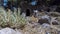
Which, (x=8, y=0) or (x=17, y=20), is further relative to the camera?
(x=8, y=0)

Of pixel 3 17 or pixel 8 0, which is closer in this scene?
pixel 3 17

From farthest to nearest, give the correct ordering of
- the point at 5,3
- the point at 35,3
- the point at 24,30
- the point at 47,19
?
1. the point at 35,3
2. the point at 5,3
3. the point at 47,19
4. the point at 24,30

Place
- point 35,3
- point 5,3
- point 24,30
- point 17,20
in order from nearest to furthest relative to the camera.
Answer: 1. point 24,30
2. point 17,20
3. point 5,3
4. point 35,3

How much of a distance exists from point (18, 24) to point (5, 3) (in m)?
3.50

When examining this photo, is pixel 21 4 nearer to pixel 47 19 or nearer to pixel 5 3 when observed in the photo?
pixel 5 3

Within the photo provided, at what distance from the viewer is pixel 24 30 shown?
4.10m

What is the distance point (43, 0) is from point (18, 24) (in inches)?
223

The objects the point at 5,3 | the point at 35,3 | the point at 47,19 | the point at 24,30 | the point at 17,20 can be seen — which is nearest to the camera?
the point at 24,30

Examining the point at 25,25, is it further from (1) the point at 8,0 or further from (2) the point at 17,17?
(1) the point at 8,0

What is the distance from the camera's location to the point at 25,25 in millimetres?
4492

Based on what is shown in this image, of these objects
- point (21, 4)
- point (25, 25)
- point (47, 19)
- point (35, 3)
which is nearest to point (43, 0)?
point (35, 3)

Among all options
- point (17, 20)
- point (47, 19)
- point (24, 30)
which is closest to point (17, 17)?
point (17, 20)

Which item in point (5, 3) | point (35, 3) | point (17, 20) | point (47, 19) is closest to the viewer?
point (17, 20)

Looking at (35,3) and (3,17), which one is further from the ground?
(3,17)
